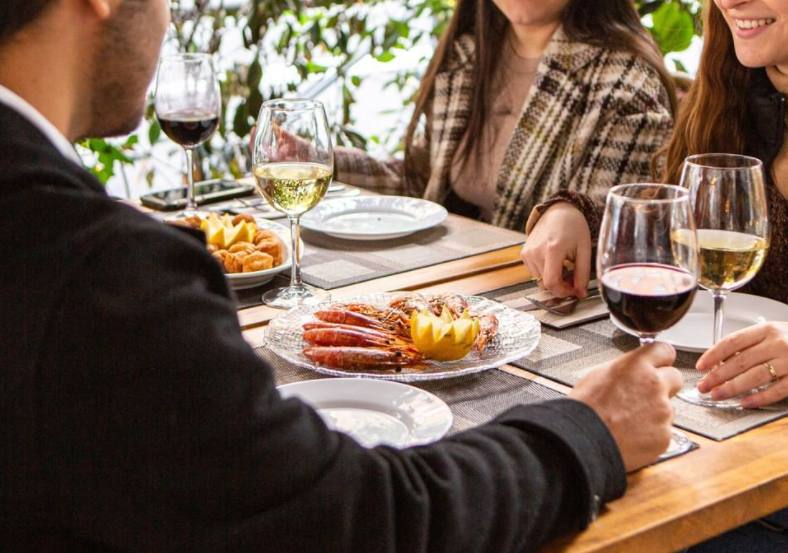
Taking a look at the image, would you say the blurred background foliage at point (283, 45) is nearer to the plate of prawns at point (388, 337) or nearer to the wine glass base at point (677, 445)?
the plate of prawns at point (388, 337)

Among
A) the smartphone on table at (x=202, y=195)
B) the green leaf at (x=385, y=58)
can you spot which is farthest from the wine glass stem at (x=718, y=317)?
the green leaf at (x=385, y=58)

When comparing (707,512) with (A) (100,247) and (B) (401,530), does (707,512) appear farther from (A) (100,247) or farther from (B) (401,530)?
(A) (100,247)

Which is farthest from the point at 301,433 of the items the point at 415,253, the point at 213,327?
the point at 415,253

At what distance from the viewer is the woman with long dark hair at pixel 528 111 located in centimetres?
214

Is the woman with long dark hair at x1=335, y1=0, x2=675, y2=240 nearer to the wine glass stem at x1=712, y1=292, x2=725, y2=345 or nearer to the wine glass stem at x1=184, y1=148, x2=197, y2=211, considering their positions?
the wine glass stem at x1=184, y1=148, x2=197, y2=211

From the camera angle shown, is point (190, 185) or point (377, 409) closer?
point (377, 409)

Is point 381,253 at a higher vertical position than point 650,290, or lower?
lower

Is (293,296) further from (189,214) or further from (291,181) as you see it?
(189,214)

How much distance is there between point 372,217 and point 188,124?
0.40 m

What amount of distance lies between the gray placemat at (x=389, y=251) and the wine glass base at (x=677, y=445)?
683 mm

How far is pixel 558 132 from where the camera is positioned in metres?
2.26

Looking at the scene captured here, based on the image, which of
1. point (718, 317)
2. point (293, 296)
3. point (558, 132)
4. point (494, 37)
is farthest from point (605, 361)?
point (494, 37)

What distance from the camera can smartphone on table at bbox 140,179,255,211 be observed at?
2078mm

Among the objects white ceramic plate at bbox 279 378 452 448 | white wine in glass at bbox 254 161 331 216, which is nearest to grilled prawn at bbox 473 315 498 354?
white ceramic plate at bbox 279 378 452 448
